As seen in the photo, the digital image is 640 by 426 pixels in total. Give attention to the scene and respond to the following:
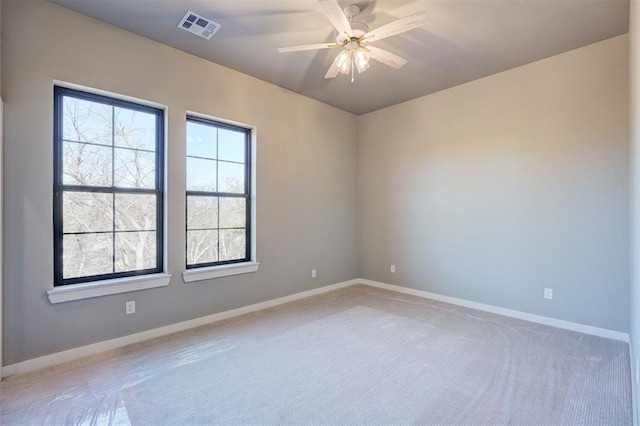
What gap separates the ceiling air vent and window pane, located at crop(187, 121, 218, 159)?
92 centimetres

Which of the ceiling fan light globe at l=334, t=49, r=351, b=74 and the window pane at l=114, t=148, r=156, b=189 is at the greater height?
the ceiling fan light globe at l=334, t=49, r=351, b=74

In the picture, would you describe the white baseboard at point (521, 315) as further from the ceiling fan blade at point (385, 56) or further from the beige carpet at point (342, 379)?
the ceiling fan blade at point (385, 56)

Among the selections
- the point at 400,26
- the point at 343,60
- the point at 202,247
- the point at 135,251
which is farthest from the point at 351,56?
Answer: the point at 135,251

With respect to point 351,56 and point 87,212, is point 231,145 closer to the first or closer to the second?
point 87,212

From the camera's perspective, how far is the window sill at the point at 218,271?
10.9 ft

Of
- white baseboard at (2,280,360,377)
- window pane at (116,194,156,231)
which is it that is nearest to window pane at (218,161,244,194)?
window pane at (116,194,156,231)

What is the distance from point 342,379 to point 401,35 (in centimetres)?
305

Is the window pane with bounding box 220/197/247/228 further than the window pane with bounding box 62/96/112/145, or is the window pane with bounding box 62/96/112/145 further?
the window pane with bounding box 220/197/247/228

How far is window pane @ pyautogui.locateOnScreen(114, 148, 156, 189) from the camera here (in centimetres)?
294

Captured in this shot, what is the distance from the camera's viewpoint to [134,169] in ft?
10.00

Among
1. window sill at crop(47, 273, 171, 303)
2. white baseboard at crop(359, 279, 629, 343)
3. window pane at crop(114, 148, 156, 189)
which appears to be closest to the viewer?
window sill at crop(47, 273, 171, 303)

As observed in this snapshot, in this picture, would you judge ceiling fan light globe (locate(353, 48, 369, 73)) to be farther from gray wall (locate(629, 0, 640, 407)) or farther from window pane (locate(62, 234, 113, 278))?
window pane (locate(62, 234, 113, 278))

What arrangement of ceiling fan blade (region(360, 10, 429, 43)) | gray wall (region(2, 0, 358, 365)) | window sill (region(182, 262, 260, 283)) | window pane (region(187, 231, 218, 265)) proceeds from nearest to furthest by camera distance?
ceiling fan blade (region(360, 10, 429, 43)) → gray wall (region(2, 0, 358, 365)) → window sill (region(182, 262, 260, 283)) → window pane (region(187, 231, 218, 265))

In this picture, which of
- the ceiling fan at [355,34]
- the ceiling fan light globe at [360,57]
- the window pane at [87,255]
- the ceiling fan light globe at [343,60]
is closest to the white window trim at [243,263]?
the window pane at [87,255]
